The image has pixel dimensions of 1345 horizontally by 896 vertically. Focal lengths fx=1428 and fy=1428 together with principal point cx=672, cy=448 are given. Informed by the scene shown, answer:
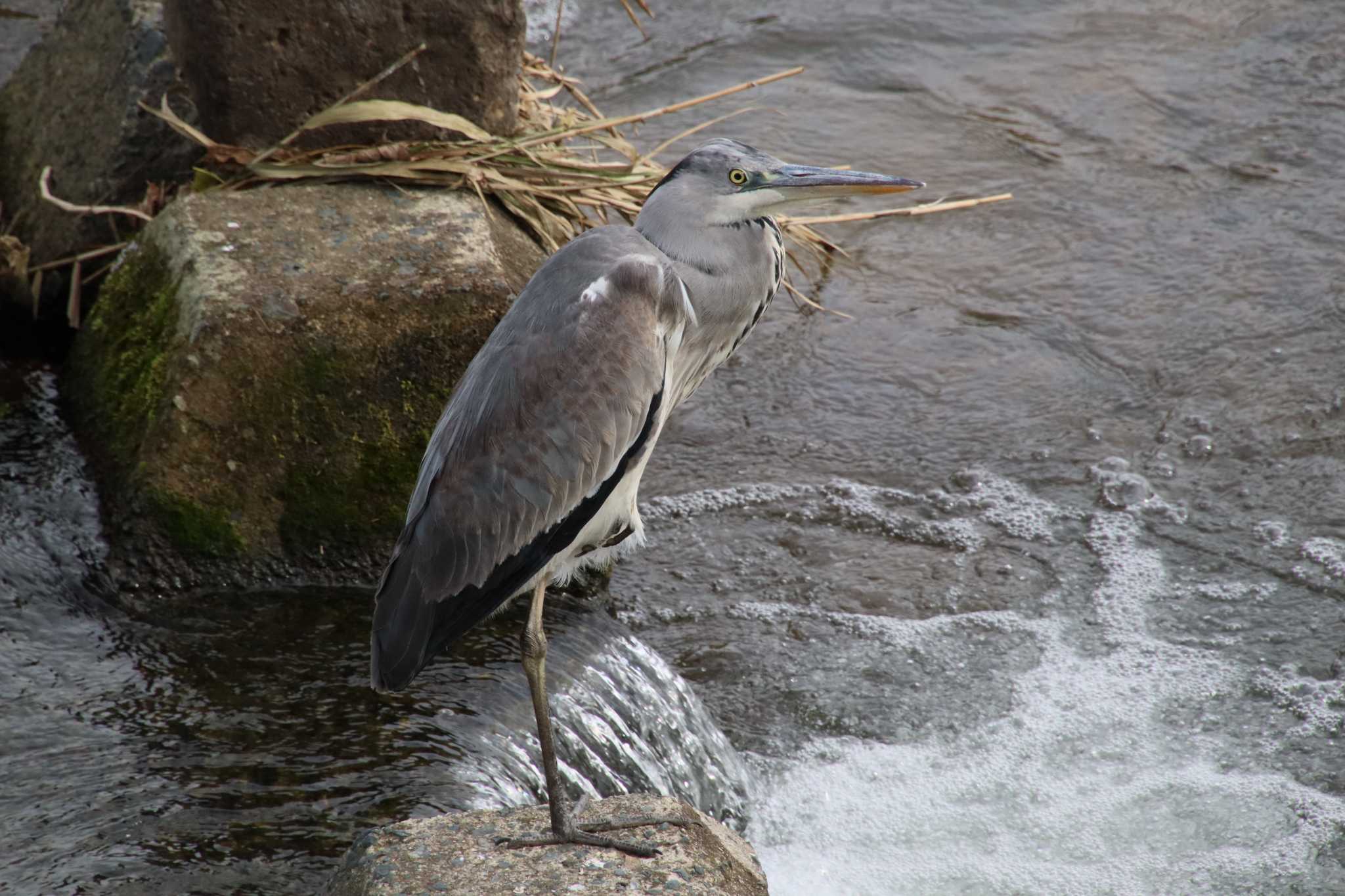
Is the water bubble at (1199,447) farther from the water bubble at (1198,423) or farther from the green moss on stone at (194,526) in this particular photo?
the green moss on stone at (194,526)

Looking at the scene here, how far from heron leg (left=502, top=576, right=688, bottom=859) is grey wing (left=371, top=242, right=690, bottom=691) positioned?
0.36 ft

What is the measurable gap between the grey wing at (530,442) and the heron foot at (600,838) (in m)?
0.47

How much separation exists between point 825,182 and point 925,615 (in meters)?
1.76

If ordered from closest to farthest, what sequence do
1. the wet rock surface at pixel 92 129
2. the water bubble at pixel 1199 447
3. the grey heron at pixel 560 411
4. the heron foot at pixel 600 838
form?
the heron foot at pixel 600 838
the grey heron at pixel 560 411
the wet rock surface at pixel 92 129
the water bubble at pixel 1199 447

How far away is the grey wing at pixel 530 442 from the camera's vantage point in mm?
3111

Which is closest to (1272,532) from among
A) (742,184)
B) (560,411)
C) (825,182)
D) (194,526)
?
(825,182)

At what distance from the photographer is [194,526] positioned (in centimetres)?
380

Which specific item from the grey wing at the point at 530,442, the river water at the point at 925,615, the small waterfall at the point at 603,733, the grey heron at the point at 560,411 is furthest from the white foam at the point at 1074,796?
the grey wing at the point at 530,442

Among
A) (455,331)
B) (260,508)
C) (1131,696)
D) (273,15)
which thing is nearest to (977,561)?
(1131,696)

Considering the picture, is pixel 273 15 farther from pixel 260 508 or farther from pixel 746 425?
pixel 746 425

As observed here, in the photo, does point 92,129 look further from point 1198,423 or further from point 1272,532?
→ point 1272,532

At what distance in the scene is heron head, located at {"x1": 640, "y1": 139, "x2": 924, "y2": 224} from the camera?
126 inches

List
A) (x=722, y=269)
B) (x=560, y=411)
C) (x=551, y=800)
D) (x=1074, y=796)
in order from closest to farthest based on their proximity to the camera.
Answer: (x=551, y=800) < (x=560, y=411) < (x=722, y=269) < (x=1074, y=796)

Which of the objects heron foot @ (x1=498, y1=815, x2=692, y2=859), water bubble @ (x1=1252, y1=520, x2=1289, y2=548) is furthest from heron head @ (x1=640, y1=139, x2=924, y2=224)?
water bubble @ (x1=1252, y1=520, x2=1289, y2=548)
